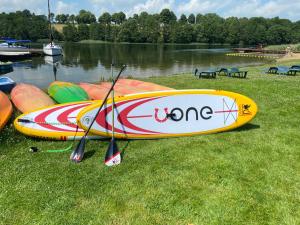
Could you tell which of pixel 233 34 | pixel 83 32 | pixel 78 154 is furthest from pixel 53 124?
pixel 233 34

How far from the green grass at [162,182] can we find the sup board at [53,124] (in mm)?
294

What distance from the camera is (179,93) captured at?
877cm

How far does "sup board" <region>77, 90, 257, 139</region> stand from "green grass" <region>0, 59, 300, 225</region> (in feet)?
1.04

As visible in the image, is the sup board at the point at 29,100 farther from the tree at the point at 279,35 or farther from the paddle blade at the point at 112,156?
the tree at the point at 279,35

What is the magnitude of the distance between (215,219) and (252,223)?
2.14ft

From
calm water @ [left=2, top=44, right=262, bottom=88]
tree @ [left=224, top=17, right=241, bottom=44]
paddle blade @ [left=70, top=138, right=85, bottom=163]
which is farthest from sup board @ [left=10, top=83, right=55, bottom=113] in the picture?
tree @ [left=224, top=17, right=241, bottom=44]

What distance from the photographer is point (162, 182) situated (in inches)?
251

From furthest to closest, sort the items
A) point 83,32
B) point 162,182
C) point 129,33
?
point 83,32 → point 129,33 → point 162,182

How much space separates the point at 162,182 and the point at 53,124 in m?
4.24

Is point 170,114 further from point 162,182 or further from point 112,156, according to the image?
point 162,182

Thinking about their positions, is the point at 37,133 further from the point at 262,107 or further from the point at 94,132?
the point at 262,107

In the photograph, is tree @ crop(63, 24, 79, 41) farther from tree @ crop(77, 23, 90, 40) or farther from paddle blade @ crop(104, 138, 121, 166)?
paddle blade @ crop(104, 138, 121, 166)

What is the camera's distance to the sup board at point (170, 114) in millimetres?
8344

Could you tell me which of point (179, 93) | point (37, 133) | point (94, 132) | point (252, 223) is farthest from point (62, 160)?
point (252, 223)
